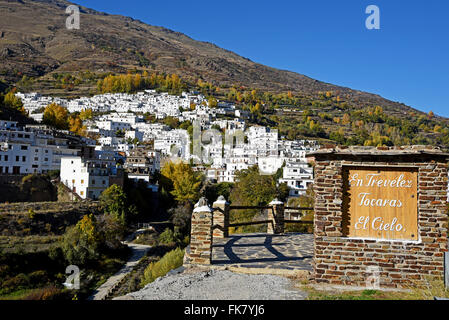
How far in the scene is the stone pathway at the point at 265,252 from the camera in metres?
7.02

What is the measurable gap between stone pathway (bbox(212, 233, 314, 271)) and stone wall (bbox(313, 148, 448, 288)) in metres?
0.84

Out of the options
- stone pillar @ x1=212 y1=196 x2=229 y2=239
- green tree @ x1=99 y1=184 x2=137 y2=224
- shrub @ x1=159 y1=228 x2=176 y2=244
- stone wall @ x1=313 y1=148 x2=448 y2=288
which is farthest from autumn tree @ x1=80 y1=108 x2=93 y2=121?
stone wall @ x1=313 y1=148 x2=448 y2=288

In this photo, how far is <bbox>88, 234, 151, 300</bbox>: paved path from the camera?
75.7ft

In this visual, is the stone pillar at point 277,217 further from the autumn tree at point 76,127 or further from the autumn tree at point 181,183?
the autumn tree at point 76,127

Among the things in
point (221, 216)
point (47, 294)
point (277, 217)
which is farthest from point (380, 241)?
point (47, 294)

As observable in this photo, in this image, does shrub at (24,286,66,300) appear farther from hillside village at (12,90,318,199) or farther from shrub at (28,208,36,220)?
hillside village at (12,90,318,199)

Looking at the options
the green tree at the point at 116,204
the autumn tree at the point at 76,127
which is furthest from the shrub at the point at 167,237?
the autumn tree at the point at 76,127

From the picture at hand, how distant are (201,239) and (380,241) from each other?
295 centimetres

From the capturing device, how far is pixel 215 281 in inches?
239

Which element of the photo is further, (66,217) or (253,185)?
(253,185)

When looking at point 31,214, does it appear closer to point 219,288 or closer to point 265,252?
point 265,252
